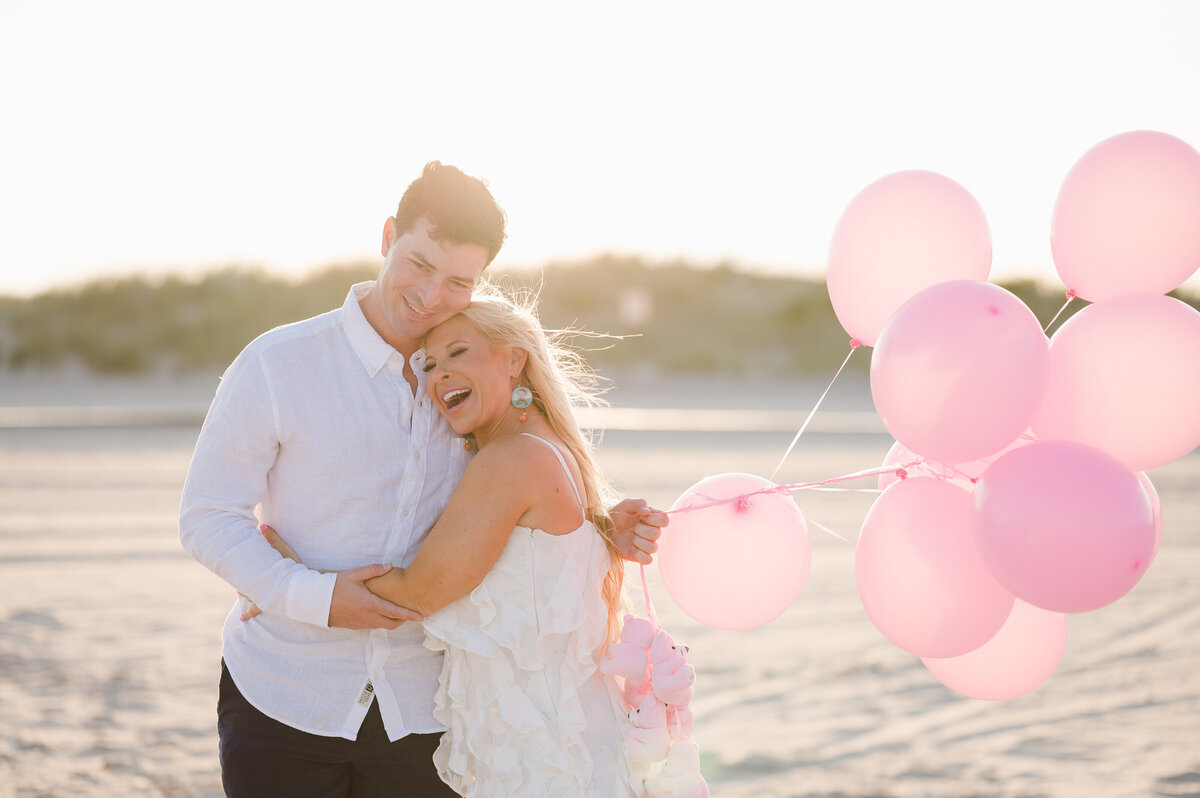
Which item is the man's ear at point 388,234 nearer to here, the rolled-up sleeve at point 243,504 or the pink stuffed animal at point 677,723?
the rolled-up sleeve at point 243,504

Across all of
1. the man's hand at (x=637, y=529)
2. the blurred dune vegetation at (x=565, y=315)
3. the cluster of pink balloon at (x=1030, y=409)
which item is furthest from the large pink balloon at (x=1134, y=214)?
the blurred dune vegetation at (x=565, y=315)

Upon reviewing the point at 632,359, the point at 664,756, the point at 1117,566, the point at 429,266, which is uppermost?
the point at 429,266

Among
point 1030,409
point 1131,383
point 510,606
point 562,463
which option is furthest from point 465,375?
point 1131,383

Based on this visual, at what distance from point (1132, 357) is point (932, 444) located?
0.55m

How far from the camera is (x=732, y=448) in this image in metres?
15.5

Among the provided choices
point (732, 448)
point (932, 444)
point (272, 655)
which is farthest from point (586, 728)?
point (732, 448)

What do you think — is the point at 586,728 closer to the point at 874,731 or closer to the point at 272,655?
the point at 272,655

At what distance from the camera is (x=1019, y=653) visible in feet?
9.64

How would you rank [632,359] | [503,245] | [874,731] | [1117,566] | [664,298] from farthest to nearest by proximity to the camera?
[664,298], [632,359], [874,731], [503,245], [1117,566]

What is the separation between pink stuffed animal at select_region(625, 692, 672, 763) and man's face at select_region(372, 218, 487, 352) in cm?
113

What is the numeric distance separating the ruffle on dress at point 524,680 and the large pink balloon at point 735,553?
17.9 inches

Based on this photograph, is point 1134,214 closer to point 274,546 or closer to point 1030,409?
point 1030,409

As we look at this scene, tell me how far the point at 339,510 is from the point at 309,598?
9.7 inches

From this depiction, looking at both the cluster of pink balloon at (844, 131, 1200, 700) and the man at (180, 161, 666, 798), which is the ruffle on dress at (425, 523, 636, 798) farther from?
the cluster of pink balloon at (844, 131, 1200, 700)
